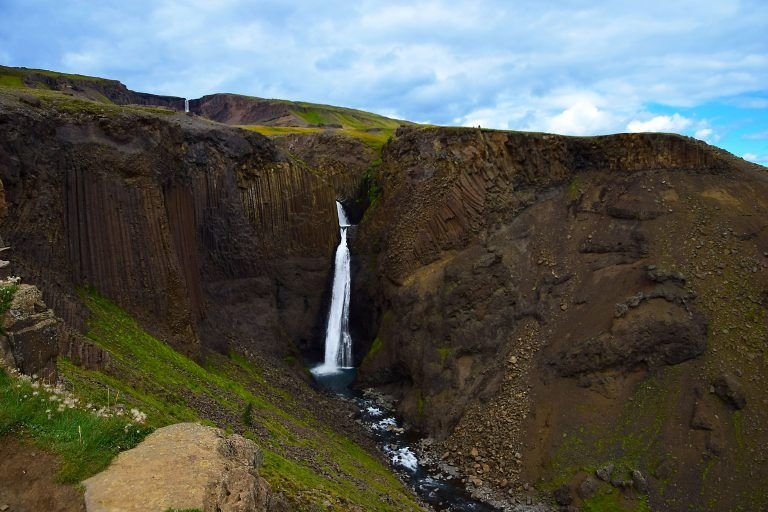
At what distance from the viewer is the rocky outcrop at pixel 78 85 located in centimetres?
7281

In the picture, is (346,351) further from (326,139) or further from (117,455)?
(117,455)

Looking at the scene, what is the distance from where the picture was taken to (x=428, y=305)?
3475cm

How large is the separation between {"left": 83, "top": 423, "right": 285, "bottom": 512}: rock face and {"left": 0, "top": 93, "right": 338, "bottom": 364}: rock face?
1277 centimetres

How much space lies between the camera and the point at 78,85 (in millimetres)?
82688

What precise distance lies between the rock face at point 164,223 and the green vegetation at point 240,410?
166 cm

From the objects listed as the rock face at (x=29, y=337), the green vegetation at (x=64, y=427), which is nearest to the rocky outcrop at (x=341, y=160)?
the rock face at (x=29, y=337)

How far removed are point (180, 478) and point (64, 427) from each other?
1983 mm

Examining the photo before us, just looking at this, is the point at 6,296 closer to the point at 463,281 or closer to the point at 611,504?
the point at 611,504

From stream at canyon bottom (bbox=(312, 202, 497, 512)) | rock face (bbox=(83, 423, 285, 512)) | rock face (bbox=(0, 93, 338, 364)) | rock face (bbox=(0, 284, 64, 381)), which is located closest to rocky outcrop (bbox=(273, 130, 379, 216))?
stream at canyon bottom (bbox=(312, 202, 497, 512))

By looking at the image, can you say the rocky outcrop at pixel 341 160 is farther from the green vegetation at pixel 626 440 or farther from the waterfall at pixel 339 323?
the green vegetation at pixel 626 440

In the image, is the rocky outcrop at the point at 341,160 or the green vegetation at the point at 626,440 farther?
the rocky outcrop at the point at 341,160

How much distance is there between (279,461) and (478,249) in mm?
21257

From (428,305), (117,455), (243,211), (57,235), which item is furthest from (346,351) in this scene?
(117,455)

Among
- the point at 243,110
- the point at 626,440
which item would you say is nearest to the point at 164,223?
the point at 626,440
